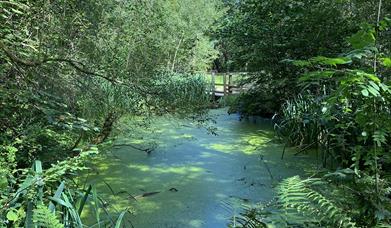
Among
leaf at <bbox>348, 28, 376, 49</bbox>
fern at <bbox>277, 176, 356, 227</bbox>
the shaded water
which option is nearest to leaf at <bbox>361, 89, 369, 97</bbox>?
leaf at <bbox>348, 28, 376, 49</bbox>

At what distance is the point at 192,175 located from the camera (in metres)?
4.25

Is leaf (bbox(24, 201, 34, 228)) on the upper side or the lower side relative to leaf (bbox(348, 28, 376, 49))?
lower

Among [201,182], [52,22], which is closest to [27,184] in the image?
[52,22]

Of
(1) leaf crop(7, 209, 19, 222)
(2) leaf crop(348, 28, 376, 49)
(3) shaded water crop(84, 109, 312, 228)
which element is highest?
(2) leaf crop(348, 28, 376, 49)

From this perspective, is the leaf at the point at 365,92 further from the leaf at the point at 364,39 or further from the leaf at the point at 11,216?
the leaf at the point at 11,216

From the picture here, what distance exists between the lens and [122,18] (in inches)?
282

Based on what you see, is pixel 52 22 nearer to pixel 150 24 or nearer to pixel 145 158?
pixel 145 158

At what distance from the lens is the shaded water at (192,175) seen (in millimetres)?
3188

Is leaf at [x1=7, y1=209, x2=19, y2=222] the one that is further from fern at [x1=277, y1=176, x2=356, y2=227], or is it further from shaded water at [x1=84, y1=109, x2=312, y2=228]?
shaded water at [x1=84, y1=109, x2=312, y2=228]

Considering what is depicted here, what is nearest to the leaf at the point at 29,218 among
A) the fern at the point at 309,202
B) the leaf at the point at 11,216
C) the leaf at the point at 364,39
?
the leaf at the point at 11,216

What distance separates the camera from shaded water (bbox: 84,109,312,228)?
125 inches

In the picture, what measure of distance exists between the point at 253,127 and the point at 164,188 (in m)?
3.97

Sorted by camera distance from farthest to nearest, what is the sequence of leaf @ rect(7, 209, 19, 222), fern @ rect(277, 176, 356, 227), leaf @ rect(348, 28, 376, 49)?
fern @ rect(277, 176, 356, 227)
leaf @ rect(348, 28, 376, 49)
leaf @ rect(7, 209, 19, 222)

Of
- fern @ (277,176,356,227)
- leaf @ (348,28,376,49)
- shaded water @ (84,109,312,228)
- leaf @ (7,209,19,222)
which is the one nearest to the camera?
leaf @ (7,209,19,222)
